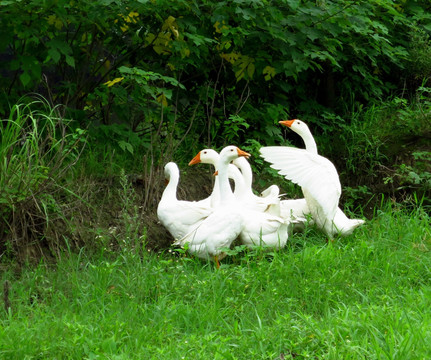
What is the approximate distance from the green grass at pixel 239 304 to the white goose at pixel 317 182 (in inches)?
6.8

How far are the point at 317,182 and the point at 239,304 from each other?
148 centimetres

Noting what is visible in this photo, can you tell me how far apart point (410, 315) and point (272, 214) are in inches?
65.7

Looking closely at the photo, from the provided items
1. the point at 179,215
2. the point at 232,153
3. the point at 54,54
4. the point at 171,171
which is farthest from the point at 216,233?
the point at 54,54

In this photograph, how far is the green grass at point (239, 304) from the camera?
3963 millimetres

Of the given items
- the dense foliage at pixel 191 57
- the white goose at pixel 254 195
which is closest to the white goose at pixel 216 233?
the white goose at pixel 254 195

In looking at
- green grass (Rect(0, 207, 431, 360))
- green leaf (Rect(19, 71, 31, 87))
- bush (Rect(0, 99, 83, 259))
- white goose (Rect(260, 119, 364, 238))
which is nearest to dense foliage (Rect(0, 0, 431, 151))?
green leaf (Rect(19, 71, 31, 87))

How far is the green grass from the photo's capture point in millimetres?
3963

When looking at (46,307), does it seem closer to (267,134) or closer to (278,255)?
(278,255)

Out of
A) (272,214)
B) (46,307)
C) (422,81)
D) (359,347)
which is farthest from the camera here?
(422,81)

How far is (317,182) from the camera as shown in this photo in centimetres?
577

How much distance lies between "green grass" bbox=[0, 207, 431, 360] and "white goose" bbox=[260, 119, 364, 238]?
0.56 feet

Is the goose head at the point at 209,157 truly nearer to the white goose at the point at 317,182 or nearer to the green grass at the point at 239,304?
the white goose at the point at 317,182

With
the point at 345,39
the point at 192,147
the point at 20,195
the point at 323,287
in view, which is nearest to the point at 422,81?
the point at 345,39

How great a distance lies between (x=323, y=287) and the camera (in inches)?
191
